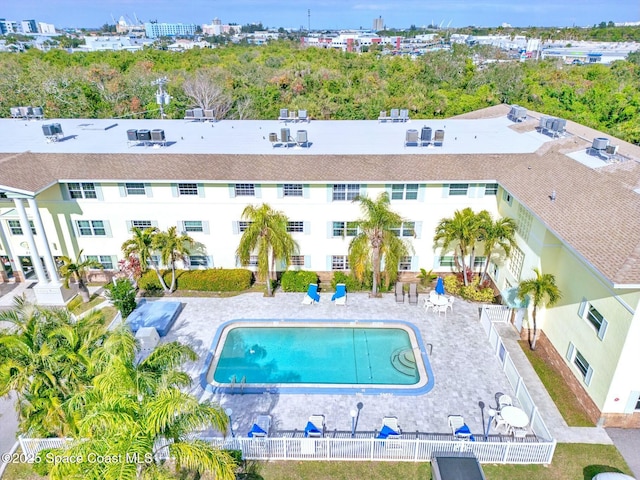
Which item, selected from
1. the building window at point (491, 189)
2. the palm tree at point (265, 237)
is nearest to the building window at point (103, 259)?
the palm tree at point (265, 237)

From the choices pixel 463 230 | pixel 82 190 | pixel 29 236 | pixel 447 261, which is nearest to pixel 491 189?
pixel 463 230

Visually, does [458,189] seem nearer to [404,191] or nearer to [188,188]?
[404,191]

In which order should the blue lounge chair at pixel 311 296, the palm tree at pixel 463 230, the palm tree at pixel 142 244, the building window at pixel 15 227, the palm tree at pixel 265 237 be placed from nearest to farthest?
the palm tree at pixel 463 230
the palm tree at pixel 265 237
the palm tree at pixel 142 244
the blue lounge chair at pixel 311 296
the building window at pixel 15 227

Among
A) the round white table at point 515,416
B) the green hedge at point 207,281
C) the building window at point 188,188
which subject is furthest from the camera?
the green hedge at point 207,281

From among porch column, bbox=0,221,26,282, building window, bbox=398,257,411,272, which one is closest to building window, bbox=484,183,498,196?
building window, bbox=398,257,411,272

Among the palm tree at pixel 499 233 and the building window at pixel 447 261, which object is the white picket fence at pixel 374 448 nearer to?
the palm tree at pixel 499 233

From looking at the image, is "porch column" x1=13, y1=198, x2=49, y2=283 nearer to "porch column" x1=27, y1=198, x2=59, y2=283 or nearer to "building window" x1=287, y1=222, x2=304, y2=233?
"porch column" x1=27, y1=198, x2=59, y2=283
